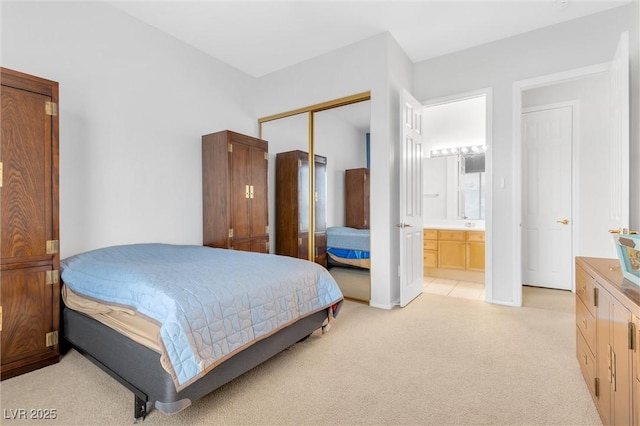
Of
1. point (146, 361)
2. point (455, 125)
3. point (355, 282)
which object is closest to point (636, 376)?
point (146, 361)

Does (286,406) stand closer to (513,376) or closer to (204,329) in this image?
(204,329)

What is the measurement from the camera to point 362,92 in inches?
131

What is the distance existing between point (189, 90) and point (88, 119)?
112cm

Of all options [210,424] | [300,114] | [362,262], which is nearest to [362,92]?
[300,114]

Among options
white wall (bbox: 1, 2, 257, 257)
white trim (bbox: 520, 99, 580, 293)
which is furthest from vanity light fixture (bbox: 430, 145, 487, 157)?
white wall (bbox: 1, 2, 257, 257)

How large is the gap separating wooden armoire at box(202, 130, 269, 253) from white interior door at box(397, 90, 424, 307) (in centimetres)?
167

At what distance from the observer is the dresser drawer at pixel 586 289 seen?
5.16 feet

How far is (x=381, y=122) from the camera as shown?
323cm

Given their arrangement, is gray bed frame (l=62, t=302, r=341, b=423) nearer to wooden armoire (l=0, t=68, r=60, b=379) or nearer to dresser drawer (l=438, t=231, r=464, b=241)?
wooden armoire (l=0, t=68, r=60, b=379)

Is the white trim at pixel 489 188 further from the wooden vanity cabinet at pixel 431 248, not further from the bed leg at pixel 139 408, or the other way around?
the bed leg at pixel 139 408

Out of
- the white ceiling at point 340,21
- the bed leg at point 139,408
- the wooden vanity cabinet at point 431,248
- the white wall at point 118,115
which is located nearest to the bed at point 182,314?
the bed leg at point 139,408

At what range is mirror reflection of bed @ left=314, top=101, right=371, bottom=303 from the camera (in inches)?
135

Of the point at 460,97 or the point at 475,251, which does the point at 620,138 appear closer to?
the point at 460,97

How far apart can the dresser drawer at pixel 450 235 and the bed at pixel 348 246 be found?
1.81 m
